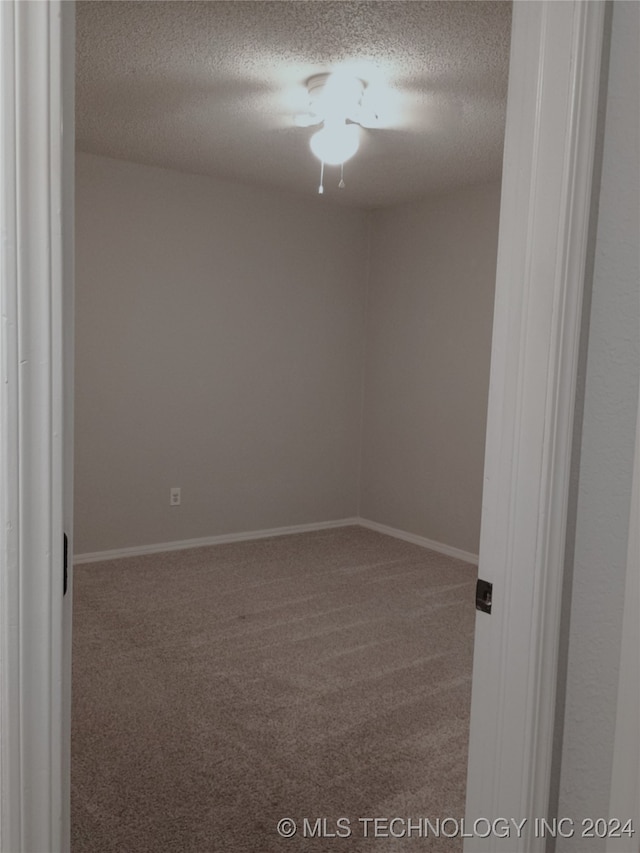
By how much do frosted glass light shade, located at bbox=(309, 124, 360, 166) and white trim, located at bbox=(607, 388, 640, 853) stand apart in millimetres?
2499

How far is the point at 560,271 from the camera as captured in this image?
118cm

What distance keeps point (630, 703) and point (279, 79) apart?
2661 mm

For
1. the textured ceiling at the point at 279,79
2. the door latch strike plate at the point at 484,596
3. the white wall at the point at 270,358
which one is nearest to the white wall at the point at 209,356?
the white wall at the point at 270,358

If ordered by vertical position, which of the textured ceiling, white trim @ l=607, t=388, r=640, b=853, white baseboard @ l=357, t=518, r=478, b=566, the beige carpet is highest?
the textured ceiling

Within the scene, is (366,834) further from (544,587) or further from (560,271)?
(560,271)

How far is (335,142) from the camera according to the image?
329 centimetres

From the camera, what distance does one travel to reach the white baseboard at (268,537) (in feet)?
15.5

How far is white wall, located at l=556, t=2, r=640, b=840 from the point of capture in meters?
1.17

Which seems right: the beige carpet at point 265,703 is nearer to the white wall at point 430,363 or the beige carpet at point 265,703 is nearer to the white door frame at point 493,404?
the white wall at point 430,363

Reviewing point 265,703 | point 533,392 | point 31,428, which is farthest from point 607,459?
point 265,703

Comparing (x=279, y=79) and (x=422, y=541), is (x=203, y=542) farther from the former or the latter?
(x=279, y=79)

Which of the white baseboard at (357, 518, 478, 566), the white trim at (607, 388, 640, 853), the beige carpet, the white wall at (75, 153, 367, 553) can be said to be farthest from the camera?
the white baseboard at (357, 518, 478, 566)

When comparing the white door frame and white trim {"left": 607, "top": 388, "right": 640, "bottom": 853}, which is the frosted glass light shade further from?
white trim {"left": 607, "top": 388, "right": 640, "bottom": 853}

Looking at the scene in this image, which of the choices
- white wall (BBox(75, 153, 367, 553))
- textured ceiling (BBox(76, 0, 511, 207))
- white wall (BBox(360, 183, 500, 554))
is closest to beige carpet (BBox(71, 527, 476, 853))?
white wall (BBox(75, 153, 367, 553))
